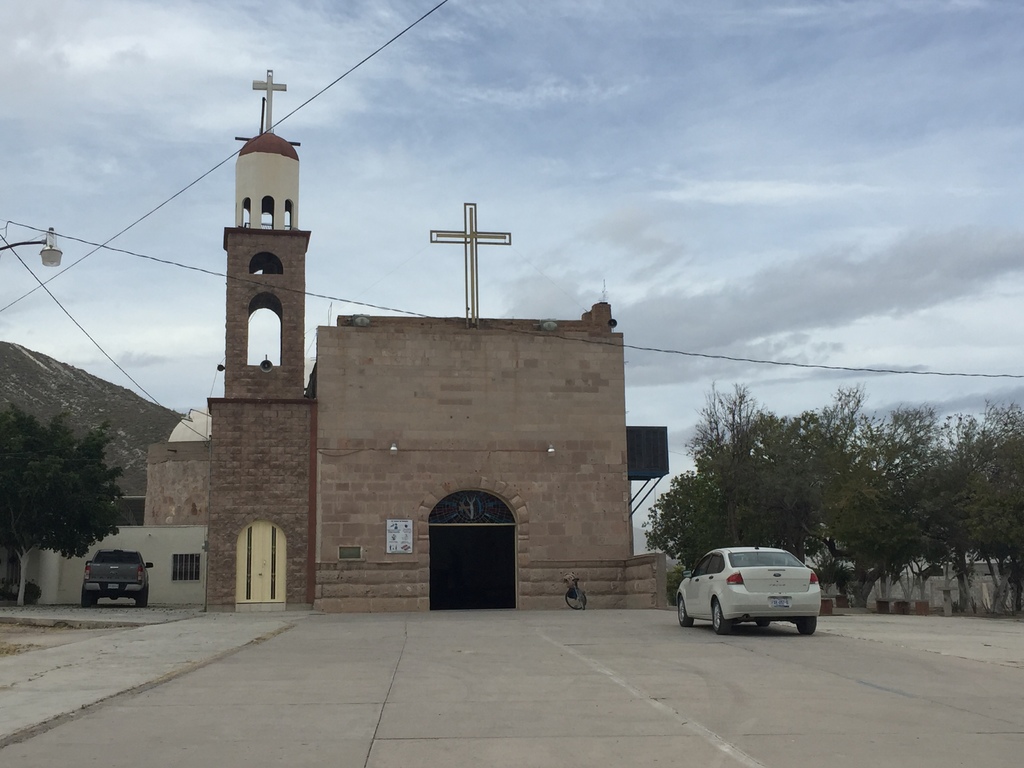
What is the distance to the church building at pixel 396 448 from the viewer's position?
29578 millimetres

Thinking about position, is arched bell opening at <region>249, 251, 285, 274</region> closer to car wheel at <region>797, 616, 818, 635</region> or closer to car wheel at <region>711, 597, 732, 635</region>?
car wheel at <region>711, 597, 732, 635</region>

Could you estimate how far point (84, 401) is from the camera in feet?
399

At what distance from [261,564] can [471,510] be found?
5.97 m

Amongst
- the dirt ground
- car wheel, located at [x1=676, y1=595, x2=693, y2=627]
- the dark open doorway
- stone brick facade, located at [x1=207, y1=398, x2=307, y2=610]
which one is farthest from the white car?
the dark open doorway

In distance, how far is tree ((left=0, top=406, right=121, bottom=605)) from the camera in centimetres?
3391

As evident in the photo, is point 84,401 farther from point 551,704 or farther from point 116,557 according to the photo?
point 551,704

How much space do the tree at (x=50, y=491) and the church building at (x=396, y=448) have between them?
303 inches

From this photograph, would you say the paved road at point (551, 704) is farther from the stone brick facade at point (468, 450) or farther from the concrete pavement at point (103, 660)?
the stone brick facade at point (468, 450)

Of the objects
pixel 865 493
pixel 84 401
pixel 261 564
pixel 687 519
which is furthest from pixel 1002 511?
pixel 84 401

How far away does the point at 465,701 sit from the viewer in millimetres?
10234

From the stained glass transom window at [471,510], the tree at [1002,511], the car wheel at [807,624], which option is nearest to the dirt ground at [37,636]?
the stained glass transom window at [471,510]

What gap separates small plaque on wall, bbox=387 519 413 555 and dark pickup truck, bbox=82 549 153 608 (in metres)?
8.42

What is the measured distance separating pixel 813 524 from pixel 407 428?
25545 millimetres

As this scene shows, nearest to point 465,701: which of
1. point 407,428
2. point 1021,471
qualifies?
point 407,428
